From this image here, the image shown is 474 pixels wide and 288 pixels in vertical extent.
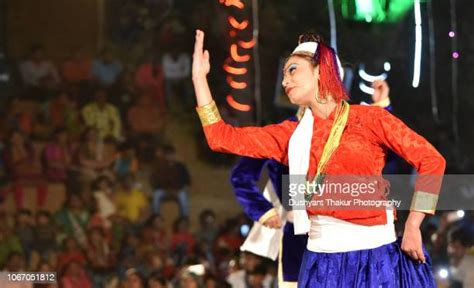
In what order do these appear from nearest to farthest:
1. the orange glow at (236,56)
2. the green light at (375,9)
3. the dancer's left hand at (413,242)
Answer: the dancer's left hand at (413,242) → the green light at (375,9) → the orange glow at (236,56)

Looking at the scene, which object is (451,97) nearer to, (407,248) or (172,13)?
(172,13)

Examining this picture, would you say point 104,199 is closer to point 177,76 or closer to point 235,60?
point 177,76

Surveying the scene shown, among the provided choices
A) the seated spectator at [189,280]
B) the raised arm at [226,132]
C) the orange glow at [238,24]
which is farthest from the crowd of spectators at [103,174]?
the raised arm at [226,132]

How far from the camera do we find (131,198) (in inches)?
329

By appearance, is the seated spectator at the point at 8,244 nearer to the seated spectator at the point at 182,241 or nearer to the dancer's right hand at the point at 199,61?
the seated spectator at the point at 182,241

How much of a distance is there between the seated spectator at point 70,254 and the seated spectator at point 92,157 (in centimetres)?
63

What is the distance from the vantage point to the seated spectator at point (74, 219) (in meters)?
8.11

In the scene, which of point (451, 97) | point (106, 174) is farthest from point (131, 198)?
point (451, 97)

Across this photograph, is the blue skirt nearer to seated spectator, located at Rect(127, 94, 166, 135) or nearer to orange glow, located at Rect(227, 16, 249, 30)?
orange glow, located at Rect(227, 16, 249, 30)

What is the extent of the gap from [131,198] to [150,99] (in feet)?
2.61

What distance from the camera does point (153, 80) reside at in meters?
8.70

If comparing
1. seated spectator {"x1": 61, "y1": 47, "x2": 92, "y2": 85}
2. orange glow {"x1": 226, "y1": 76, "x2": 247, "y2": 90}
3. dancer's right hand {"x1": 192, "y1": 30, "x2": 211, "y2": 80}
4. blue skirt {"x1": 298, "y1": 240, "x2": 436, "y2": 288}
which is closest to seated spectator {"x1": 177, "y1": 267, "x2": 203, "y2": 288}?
orange glow {"x1": 226, "y1": 76, "x2": 247, "y2": 90}

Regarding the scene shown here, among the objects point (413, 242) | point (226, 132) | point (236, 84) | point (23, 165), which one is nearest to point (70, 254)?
point (23, 165)

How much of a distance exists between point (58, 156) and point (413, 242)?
17.0ft
